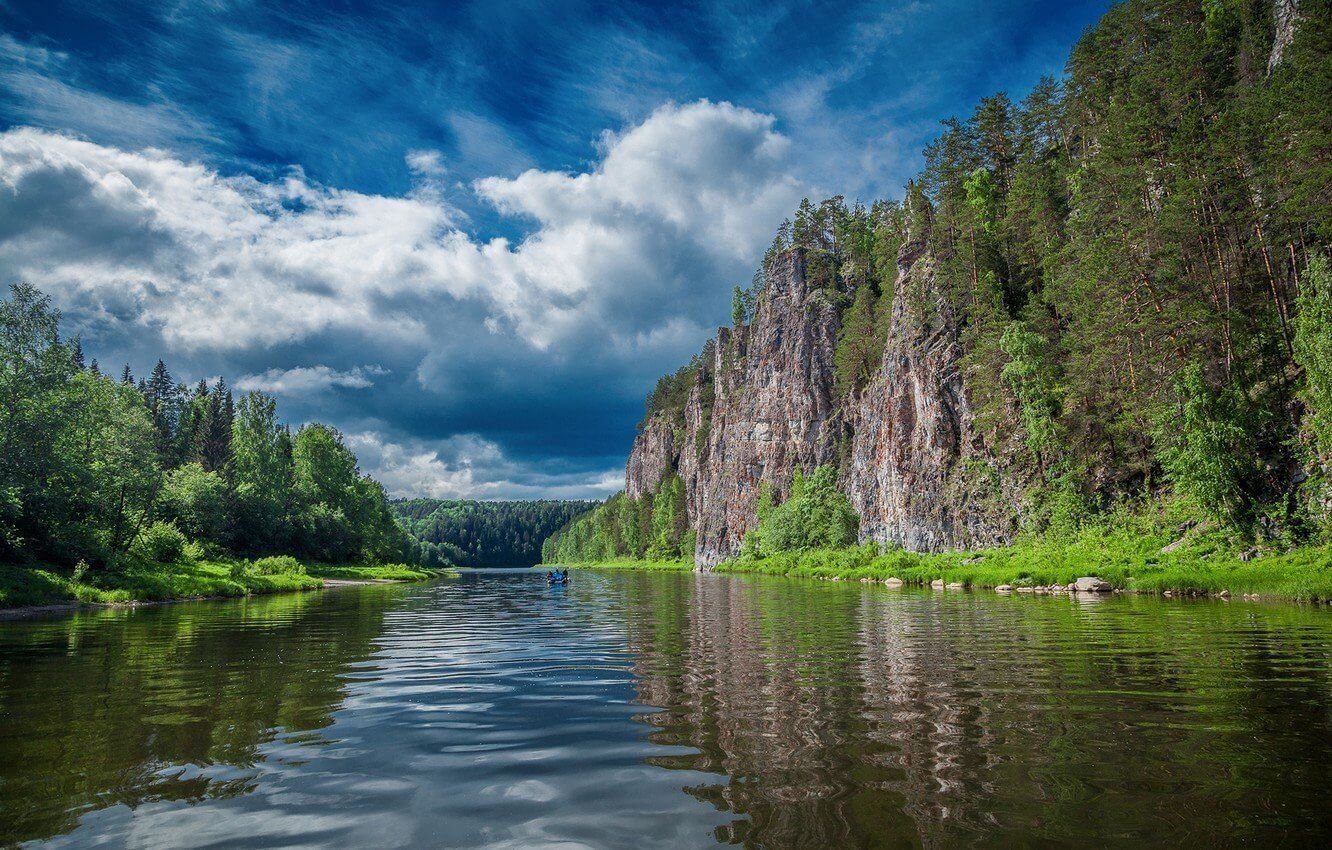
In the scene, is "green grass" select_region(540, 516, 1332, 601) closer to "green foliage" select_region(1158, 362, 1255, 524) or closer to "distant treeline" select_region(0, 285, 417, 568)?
"green foliage" select_region(1158, 362, 1255, 524)

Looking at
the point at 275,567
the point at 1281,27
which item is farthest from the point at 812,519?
the point at 1281,27

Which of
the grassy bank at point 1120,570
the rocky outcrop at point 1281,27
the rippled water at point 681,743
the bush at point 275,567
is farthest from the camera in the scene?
the bush at point 275,567

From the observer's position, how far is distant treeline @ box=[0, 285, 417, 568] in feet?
123

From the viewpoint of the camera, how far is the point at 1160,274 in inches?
1709

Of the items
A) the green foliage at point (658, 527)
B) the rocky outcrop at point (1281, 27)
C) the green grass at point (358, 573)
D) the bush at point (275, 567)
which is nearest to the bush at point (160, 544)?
the bush at point (275, 567)

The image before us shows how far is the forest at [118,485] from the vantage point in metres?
37.4

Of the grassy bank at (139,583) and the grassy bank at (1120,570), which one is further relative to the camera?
the grassy bank at (139,583)

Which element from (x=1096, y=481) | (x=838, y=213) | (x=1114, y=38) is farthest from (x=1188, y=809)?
(x=838, y=213)

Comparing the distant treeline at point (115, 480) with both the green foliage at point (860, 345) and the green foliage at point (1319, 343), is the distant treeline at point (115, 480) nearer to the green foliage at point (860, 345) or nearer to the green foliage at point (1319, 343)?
the green foliage at point (1319, 343)

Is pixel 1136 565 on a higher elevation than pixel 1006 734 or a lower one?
higher

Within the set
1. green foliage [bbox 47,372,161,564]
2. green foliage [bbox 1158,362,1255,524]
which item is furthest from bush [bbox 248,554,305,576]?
green foliage [bbox 1158,362,1255,524]

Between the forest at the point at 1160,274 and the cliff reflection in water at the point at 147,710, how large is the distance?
40.3 m

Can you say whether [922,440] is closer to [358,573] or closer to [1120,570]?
[1120,570]

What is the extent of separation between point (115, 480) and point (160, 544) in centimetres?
710
